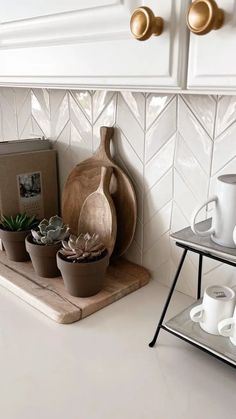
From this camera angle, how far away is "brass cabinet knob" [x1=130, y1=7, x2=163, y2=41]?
1.62 feet

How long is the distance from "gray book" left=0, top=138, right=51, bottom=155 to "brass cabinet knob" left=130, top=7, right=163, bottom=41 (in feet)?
2.22

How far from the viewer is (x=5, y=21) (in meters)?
0.74

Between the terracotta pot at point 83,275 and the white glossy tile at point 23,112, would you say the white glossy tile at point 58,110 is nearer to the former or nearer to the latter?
the white glossy tile at point 23,112

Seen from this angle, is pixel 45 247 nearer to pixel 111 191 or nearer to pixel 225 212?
pixel 111 191

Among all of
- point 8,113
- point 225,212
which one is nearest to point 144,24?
point 225,212

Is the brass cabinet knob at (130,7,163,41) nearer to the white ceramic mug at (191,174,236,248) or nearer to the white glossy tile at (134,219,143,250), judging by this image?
the white ceramic mug at (191,174,236,248)

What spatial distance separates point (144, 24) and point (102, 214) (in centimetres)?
55

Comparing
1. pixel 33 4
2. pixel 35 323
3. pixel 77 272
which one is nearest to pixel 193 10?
pixel 33 4

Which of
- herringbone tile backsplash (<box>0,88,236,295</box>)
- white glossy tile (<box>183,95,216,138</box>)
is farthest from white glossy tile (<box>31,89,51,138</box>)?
white glossy tile (<box>183,95,216,138</box>)

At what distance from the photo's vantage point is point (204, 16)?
1.44 ft

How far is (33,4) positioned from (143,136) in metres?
0.38

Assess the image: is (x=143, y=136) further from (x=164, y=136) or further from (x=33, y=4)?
(x=33, y=4)

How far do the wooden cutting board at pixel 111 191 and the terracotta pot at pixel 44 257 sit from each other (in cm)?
17

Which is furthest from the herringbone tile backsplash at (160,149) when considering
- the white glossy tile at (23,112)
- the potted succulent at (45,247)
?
the potted succulent at (45,247)
